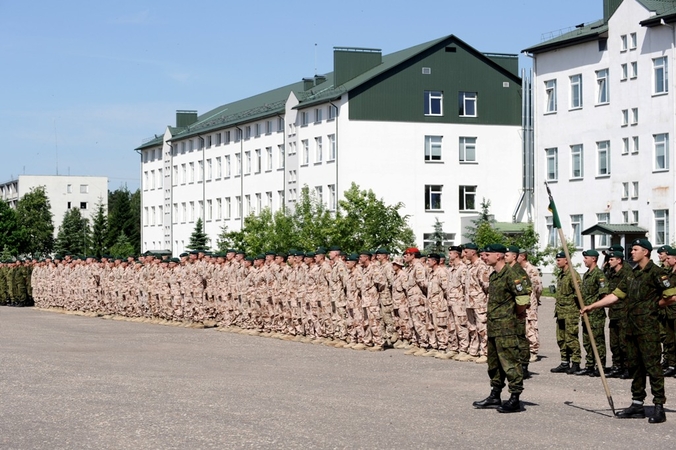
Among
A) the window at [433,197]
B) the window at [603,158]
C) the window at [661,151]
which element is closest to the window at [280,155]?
the window at [433,197]

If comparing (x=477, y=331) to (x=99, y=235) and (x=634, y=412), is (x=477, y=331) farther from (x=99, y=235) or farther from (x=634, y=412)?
(x=99, y=235)

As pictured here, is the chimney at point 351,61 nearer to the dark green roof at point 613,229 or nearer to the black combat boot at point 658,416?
the dark green roof at point 613,229

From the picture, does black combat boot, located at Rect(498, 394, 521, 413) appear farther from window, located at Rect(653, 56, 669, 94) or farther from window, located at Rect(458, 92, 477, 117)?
window, located at Rect(458, 92, 477, 117)

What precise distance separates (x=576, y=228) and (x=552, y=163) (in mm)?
3986

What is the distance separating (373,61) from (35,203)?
257 feet

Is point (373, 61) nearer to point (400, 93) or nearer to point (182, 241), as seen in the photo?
point (400, 93)

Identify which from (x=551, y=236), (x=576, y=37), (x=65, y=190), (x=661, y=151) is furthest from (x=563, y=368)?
(x=65, y=190)

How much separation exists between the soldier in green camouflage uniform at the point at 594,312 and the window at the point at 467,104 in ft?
178

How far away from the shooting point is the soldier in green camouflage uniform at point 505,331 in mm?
13250

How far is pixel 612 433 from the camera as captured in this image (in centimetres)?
1153

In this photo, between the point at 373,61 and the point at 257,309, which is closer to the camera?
the point at 257,309

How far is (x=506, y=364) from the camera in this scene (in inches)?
524

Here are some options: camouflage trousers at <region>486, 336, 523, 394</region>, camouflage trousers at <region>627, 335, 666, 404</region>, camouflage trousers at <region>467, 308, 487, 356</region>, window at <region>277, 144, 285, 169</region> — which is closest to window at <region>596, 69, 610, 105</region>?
window at <region>277, 144, 285, 169</region>

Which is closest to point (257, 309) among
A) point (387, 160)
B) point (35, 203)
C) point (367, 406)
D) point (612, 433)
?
point (367, 406)
